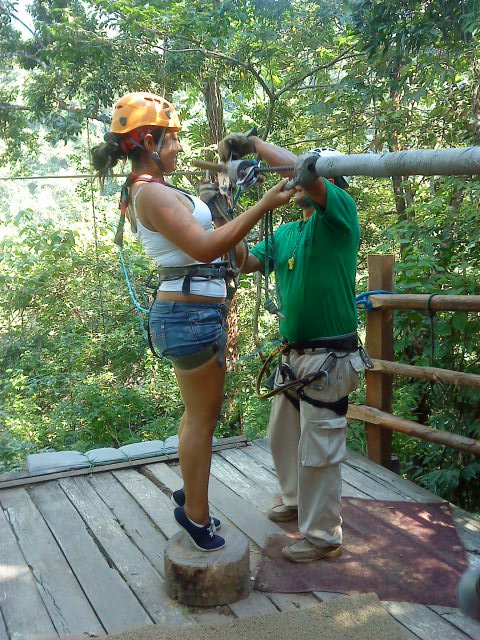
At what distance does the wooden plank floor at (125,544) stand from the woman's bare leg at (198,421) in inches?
17.1

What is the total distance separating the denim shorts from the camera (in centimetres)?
244

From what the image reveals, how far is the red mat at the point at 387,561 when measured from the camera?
8.45 ft

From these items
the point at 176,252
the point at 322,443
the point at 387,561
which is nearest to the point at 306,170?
the point at 176,252

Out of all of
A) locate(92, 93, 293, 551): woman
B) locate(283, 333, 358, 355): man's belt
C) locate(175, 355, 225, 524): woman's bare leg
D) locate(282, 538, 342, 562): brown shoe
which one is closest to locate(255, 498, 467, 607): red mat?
locate(282, 538, 342, 562): brown shoe

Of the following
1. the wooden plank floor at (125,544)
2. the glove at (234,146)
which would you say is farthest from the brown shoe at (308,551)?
the glove at (234,146)

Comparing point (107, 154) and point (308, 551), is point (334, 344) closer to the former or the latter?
point (308, 551)

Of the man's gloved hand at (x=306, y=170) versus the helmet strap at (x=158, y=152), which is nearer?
the man's gloved hand at (x=306, y=170)

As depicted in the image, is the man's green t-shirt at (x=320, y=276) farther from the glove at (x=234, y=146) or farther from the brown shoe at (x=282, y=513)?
the brown shoe at (x=282, y=513)

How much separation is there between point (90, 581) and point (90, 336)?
561 centimetres

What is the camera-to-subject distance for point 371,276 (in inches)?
157

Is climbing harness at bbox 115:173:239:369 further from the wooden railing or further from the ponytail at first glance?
the wooden railing

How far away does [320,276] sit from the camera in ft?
8.82

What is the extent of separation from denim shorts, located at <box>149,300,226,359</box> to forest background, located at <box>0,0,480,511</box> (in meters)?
2.14

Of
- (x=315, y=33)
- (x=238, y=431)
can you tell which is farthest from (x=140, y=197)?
(x=315, y=33)
